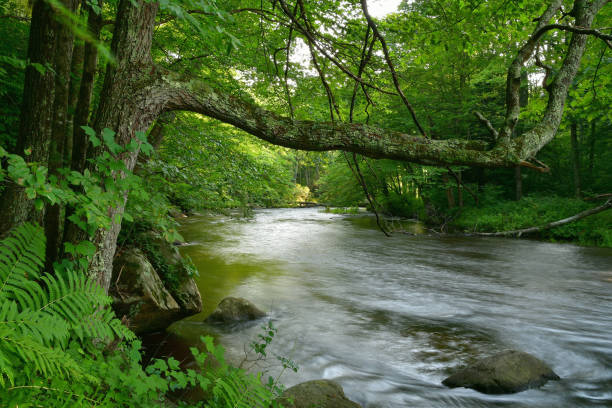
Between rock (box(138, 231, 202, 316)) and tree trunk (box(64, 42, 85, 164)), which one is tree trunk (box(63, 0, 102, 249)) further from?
rock (box(138, 231, 202, 316))

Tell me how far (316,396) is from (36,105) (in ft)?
14.1

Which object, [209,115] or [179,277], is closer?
[209,115]

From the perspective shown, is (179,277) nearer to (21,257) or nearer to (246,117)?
(21,257)

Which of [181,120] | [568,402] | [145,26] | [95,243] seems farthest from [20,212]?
[568,402]

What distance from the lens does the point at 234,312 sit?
6957mm

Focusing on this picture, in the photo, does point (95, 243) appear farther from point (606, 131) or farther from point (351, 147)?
point (606, 131)

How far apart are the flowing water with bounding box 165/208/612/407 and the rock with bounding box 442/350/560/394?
0.12 metres

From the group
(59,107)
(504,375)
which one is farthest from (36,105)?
Result: (504,375)

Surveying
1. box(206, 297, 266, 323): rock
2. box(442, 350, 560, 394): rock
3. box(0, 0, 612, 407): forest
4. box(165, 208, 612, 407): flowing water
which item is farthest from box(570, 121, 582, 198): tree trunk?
box(206, 297, 266, 323): rock

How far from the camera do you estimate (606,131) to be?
20.4 metres

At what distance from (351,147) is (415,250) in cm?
1275

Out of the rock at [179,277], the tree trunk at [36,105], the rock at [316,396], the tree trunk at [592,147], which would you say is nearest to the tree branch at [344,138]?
the tree trunk at [36,105]

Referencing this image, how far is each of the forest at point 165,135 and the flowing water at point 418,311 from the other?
4.82 feet

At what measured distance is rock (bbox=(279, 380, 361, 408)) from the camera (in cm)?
389
